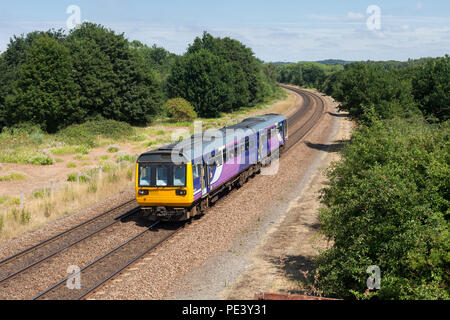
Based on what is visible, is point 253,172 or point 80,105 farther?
point 80,105

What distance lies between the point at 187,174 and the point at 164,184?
1.05 m

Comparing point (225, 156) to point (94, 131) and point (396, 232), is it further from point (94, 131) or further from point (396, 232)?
point (94, 131)

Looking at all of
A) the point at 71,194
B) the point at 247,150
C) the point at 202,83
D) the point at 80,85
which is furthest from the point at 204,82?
the point at 71,194

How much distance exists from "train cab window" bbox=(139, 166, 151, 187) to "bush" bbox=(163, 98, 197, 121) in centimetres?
3945

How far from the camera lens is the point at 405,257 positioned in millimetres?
8555

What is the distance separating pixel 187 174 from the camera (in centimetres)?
1641

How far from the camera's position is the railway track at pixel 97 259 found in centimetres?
1237

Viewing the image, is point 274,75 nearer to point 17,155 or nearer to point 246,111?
point 246,111

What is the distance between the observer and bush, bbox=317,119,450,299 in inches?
322

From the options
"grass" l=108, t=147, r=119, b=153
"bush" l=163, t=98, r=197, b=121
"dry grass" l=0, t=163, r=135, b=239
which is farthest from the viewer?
"bush" l=163, t=98, r=197, b=121

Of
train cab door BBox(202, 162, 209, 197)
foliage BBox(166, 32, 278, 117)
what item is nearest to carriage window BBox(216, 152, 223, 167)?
train cab door BBox(202, 162, 209, 197)

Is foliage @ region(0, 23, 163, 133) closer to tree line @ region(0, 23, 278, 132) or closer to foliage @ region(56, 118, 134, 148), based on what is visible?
tree line @ region(0, 23, 278, 132)

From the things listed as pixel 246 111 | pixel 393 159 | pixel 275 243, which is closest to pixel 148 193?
pixel 275 243
